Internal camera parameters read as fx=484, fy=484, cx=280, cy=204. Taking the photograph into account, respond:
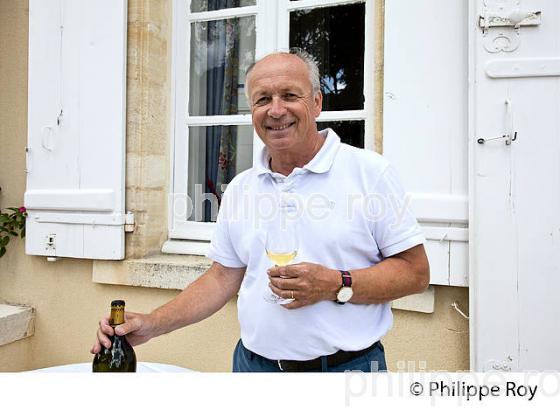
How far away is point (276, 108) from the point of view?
1447 mm

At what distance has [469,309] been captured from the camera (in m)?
2.09

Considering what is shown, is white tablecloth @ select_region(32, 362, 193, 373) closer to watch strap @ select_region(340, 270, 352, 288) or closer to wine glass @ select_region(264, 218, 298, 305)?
wine glass @ select_region(264, 218, 298, 305)

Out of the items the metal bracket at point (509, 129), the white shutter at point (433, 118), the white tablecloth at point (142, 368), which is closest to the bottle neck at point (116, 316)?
the white tablecloth at point (142, 368)

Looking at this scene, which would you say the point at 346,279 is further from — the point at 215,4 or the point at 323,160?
the point at 215,4

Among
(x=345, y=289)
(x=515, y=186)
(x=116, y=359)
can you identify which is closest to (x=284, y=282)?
(x=345, y=289)

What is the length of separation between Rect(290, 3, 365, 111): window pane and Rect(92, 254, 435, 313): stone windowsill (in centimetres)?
115

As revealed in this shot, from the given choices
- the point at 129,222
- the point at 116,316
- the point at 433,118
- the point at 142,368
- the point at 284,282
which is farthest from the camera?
the point at 129,222

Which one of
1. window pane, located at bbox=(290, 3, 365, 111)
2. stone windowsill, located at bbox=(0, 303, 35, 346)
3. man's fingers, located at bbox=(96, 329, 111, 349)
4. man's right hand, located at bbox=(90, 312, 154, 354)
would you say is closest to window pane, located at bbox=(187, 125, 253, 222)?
window pane, located at bbox=(290, 3, 365, 111)

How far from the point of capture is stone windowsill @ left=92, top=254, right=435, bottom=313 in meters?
2.58

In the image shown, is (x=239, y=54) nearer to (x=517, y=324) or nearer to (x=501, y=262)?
(x=501, y=262)

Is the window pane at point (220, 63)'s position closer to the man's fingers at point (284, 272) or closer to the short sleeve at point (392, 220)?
the short sleeve at point (392, 220)

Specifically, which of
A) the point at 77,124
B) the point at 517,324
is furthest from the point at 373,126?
the point at 77,124

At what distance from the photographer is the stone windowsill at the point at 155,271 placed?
8.48 feet

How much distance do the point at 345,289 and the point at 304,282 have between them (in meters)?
0.12
